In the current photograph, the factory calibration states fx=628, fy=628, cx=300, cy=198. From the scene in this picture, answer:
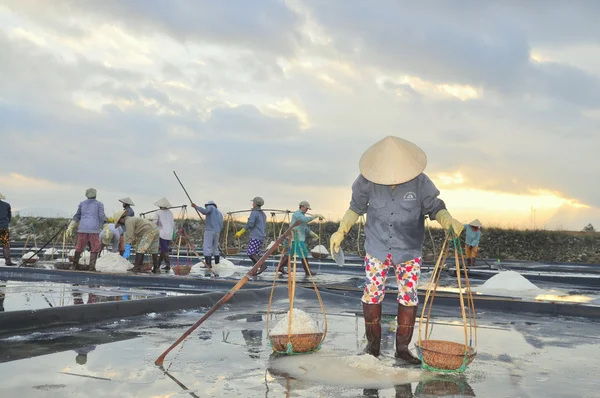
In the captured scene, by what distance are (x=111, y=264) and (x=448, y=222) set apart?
953 centimetres

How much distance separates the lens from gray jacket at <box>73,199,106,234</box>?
1178cm

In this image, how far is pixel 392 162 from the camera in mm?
4508

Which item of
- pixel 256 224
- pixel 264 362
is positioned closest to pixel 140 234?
pixel 256 224

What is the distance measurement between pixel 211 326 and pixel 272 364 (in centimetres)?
178

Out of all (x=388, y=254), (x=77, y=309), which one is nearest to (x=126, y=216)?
(x=77, y=309)

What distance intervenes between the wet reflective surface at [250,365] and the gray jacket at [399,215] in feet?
2.54

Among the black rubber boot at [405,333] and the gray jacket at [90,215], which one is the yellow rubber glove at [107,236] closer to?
the gray jacket at [90,215]

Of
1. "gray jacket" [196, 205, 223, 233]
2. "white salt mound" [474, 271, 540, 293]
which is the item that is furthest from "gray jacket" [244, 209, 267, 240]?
"white salt mound" [474, 271, 540, 293]

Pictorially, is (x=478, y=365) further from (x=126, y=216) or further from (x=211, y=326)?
(x=126, y=216)

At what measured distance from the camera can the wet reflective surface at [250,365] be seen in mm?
3479

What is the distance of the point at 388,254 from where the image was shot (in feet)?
14.7

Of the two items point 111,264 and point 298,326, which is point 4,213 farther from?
point 298,326

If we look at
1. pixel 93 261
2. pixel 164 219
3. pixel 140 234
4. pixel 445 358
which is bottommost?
pixel 445 358

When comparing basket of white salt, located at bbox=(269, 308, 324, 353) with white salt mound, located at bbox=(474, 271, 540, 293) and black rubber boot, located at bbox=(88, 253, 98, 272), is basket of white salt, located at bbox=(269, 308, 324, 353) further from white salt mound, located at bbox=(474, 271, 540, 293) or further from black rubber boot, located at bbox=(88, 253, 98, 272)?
black rubber boot, located at bbox=(88, 253, 98, 272)
